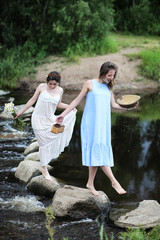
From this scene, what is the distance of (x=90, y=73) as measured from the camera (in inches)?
619

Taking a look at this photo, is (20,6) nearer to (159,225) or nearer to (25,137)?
(25,137)

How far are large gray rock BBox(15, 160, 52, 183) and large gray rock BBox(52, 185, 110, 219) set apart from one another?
3.52 ft

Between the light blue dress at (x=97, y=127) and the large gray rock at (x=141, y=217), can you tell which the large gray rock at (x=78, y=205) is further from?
the light blue dress at (x=97, y=127)

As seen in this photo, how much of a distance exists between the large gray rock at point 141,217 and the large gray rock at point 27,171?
1.74 meters

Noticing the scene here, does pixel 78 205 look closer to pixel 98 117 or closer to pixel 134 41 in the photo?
pixel 98 117

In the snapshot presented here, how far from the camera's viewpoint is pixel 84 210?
191 inches

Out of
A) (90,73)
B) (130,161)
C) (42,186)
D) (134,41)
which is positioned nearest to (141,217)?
(42,186)

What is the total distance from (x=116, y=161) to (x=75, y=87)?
844 cm

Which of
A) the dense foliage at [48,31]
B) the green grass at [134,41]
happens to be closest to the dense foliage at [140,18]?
the green grass at [134,41]

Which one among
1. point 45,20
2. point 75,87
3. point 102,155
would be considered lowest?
point 75,87

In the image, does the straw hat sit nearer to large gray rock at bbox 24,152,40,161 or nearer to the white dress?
the white dress

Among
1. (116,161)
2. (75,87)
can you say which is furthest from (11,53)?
(116,161)

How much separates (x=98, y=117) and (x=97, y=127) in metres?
0.13

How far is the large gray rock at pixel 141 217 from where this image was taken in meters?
4.53
